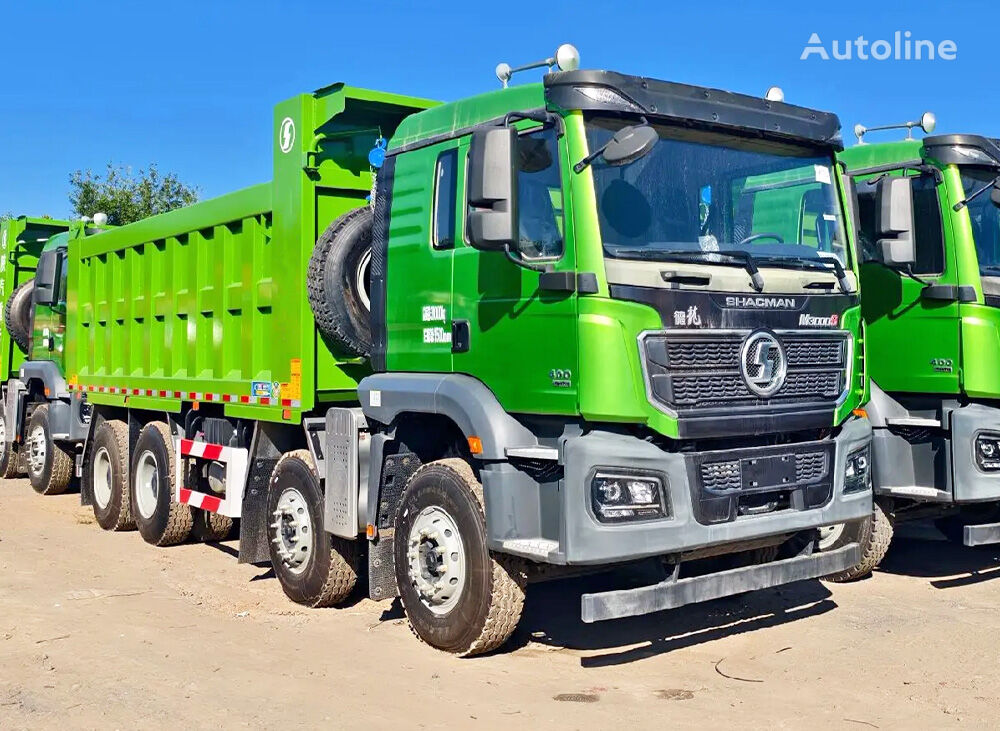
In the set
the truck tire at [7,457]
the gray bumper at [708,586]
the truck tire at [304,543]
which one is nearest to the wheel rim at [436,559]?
the gray bumper at [708,586]

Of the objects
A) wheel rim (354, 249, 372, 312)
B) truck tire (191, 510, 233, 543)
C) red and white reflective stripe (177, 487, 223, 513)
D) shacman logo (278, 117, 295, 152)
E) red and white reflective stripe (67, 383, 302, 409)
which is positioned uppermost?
shacman logo (278, 117, 295, 152)

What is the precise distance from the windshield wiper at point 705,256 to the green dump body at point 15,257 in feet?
36.9

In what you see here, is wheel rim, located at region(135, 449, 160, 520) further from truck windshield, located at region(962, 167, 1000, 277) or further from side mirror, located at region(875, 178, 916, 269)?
truck windshield, located at region(962, 167, 1000, 277)

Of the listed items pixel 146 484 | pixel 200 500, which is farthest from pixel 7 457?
pixel 200 500

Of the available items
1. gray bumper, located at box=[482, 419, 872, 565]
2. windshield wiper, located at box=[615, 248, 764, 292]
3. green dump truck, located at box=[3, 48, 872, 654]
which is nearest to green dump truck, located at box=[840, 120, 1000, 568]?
green dump truck, located at box=[3, 48, 872, 654]

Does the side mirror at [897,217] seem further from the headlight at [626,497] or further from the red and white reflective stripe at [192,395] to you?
the red and white reflective stripe at [192,395]

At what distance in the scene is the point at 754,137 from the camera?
588cm

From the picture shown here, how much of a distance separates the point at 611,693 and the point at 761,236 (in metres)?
2.47

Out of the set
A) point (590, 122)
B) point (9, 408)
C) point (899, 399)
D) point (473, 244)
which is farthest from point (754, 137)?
point (9, 408)

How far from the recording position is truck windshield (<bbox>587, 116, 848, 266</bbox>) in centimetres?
536

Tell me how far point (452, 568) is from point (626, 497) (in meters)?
1.14

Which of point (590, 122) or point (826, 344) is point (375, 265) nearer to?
point (590, 122)

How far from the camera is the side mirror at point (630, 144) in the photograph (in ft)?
16.8

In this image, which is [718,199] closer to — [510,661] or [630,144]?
[630,144]
